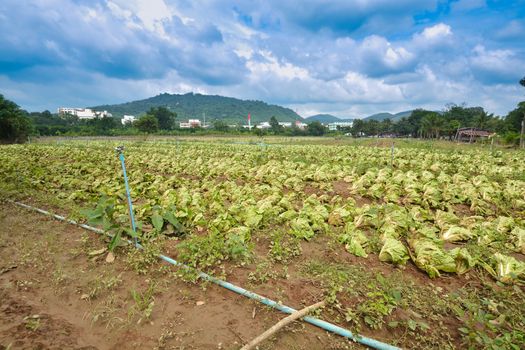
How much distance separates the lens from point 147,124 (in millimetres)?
65938

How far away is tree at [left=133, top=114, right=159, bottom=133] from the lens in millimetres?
64875

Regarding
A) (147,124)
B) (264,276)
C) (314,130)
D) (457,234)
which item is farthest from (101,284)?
(314,130)

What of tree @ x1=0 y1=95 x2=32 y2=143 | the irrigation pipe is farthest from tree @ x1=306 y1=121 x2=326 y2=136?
the irrigation pipe

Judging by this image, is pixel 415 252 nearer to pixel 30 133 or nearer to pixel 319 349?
pixel 319 349

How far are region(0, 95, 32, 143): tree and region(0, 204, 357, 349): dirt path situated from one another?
142 ft

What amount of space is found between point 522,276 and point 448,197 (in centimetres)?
351

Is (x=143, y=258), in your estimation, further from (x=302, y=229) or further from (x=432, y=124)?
(x=432, y=124)

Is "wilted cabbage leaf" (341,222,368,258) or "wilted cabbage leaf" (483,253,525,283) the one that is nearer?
"wilted cabbage leaf" (483,253,525,283)

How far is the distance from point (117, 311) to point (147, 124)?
233 ft

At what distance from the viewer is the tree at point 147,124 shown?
64.9 metres

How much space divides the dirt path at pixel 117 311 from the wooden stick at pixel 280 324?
3.8 inches

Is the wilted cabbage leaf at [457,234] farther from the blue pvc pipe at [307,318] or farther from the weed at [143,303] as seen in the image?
the weed at [143,303]

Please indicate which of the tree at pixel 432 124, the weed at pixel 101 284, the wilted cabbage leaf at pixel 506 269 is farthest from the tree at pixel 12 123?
the tree at pixel 432 124

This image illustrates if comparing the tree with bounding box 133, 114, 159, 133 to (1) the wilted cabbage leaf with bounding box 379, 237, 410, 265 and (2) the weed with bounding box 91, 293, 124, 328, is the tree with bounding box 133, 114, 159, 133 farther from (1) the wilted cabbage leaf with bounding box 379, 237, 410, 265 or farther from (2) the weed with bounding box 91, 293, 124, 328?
(1) the wilted cabbage leaf with bounding box 379, 237, 410, 265
